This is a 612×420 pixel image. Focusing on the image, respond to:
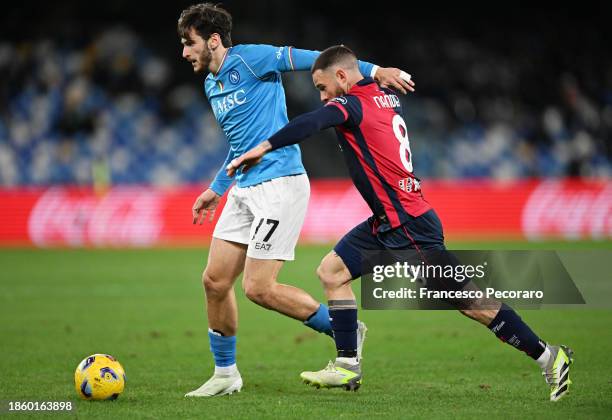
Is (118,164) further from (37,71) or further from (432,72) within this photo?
(432,72)

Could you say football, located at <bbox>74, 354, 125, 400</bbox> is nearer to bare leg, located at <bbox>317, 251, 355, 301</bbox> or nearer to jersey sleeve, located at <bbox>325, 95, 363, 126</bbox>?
bare leg, located at <bbox>317, 251, 355, 301</bbox>

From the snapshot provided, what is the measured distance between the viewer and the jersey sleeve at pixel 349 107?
20.2ft

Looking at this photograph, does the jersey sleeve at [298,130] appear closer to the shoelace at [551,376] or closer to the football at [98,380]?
the football at [98,380]

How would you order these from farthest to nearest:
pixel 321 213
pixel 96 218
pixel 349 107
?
pixel 321 213
pixel 96 218
pixel 349 107

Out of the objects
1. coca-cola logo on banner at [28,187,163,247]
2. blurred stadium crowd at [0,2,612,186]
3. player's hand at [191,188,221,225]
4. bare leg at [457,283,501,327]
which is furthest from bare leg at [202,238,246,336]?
blurred stadium crowd at [0,2,612,186]

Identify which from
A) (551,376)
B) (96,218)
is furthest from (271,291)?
(96,218)

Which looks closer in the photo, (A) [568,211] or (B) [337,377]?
(B) [337,377]

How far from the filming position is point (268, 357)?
8.67 m

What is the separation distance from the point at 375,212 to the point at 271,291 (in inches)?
39.1

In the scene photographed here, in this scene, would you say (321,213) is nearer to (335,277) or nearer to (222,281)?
(222,281)

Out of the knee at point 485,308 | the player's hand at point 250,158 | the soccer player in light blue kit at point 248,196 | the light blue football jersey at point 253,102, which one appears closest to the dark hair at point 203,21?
the soccer player in light blue kit at point 248,196

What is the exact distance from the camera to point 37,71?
82.0 ft

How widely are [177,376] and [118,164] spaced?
16.7 meters

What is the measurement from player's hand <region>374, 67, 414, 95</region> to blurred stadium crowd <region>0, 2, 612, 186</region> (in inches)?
688
